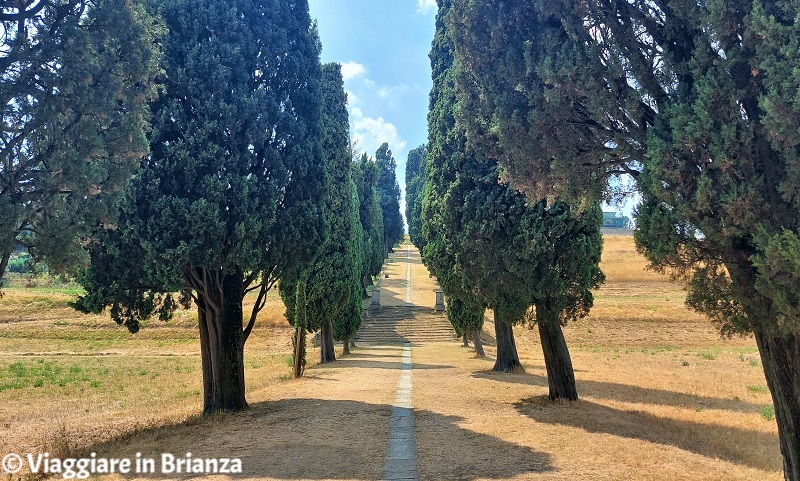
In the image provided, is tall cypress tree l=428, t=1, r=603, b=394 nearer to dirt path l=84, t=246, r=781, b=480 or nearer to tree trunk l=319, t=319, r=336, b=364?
dirt path l=84, t=246, r=781, b=480

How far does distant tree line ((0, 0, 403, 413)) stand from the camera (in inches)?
244

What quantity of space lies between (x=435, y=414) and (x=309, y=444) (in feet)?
9.84

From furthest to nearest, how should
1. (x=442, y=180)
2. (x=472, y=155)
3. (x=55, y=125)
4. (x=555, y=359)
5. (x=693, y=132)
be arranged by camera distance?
(x=442, y=180)
(x=472, y=155)
(x=555, y=359)
(x=55, y=125)
(x=693, y=132)

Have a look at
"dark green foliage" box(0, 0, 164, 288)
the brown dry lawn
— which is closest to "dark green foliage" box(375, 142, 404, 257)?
the brown dry lawn

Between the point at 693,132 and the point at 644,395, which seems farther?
the point at 644,395

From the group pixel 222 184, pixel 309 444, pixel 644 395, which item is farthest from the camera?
pixel 644 395

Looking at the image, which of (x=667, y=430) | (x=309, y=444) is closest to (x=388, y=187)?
(x=667, y=430)

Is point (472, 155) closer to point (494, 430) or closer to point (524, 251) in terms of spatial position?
point (524, 251)

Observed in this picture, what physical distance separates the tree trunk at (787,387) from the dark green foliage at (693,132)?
0.5 inches

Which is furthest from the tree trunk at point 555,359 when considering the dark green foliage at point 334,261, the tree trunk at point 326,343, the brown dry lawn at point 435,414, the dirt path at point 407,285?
the dirt path at point 407,285

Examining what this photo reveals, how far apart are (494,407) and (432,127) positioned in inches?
405

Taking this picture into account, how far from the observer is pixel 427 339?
3056cm

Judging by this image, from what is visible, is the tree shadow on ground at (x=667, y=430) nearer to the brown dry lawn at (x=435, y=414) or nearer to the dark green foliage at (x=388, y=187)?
the brown dry lawn at (x=435, y=414)

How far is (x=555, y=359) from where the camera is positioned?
1106 cm
